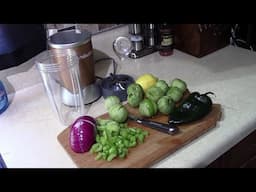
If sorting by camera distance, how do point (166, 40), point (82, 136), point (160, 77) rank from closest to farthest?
point (82, 136), point (160, 77), point (166, 40)

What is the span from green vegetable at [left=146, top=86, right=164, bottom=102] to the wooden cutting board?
53mm

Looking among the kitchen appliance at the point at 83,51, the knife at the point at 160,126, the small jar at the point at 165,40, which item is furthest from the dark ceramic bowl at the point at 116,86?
the small jar at the point at 165,40

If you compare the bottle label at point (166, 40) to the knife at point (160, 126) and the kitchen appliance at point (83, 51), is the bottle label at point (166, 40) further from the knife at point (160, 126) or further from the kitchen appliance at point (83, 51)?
the knife at point (160, 126)

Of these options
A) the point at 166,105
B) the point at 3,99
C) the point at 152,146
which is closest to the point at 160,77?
the point at 166,105

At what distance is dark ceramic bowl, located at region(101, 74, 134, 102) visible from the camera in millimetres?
890

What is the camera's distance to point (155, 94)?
0.80m

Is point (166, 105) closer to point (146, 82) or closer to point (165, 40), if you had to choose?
point (146, 82)

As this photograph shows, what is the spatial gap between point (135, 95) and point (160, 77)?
0.24 m

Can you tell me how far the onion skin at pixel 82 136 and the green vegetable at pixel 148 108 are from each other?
0.14 meters

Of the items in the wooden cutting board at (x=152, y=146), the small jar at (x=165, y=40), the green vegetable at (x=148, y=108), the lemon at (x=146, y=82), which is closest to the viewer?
the wooden cutting board at (x=152, y=146)

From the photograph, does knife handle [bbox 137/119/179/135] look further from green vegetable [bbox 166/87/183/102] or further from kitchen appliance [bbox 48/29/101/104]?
kitchen appliance [bbox 48/29/101/104]

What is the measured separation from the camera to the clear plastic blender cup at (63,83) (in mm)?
826

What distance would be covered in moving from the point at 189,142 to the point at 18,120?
0.51 meters
